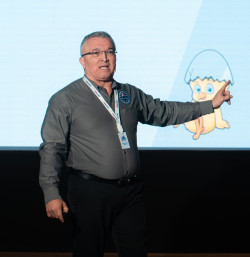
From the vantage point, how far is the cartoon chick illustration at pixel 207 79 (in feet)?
11.6

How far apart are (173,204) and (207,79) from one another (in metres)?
0.94


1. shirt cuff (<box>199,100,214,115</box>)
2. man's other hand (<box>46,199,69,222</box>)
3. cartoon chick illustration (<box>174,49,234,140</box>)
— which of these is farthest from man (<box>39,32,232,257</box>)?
cartoon chick illustration (<box>174,49,234,140</box>)

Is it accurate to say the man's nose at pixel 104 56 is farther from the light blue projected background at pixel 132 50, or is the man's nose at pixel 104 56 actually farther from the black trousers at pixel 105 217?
the light blue projected background at pixel 132 50

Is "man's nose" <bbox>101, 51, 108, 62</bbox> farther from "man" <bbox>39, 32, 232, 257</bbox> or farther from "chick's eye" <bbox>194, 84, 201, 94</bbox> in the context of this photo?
"chick's eye" <bbox>194, 84, 201, 94</bbox>

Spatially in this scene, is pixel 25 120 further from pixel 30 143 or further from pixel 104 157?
pixel 104 157

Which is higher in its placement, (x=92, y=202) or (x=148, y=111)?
(x=148, y=111)

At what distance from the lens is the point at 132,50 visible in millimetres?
3514

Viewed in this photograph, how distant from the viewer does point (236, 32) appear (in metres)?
3.55

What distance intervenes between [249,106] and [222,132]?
0.85 feet

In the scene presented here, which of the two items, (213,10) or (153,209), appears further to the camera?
(153,209)

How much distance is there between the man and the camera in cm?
229

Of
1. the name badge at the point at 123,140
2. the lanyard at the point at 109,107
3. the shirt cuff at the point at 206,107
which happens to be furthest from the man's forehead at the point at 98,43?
the shirt cuff at the point at 206,107

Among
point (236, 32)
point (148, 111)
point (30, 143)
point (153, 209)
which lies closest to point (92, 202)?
point (148, 111)

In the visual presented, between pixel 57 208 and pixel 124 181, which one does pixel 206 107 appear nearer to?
pixel 124 181
